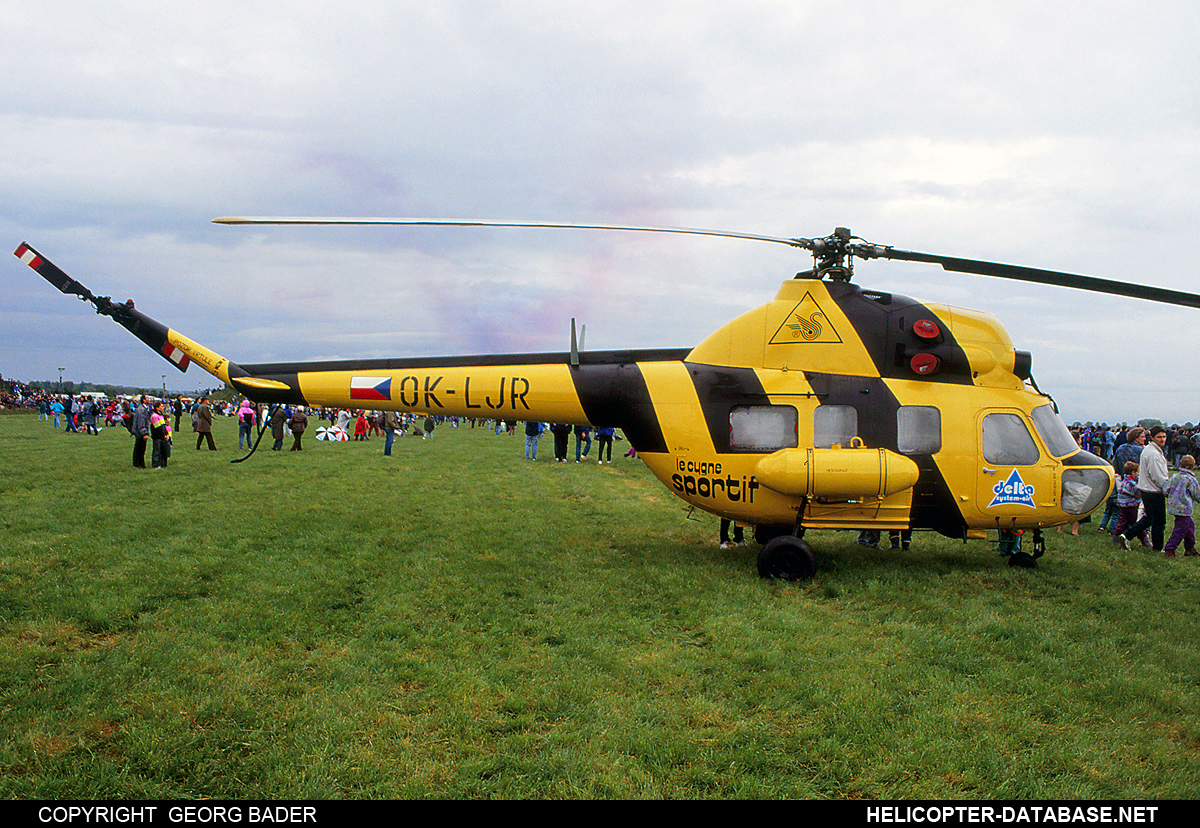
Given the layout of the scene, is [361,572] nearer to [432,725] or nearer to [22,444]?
[432,725]

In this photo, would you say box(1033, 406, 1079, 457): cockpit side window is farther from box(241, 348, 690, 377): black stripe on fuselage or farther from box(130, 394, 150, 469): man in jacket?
box(130, 394, 150, 469): man in jacket

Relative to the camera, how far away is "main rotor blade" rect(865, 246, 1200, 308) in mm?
6992

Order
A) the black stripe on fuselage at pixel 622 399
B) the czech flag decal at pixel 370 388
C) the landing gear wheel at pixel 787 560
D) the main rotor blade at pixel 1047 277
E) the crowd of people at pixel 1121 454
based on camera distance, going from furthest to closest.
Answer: the crowd of people at pixel 1121 454 < the czech flag decal at pixel 370 388 < the black stripe on fuselage at pixel 622 399 < the landing gear wheel at pixel 787 560 < the main rotor blade at pixel 1047 277

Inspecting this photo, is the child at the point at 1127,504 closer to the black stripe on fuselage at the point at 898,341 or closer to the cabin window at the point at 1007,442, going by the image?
the cabin window at the point at 1007,442

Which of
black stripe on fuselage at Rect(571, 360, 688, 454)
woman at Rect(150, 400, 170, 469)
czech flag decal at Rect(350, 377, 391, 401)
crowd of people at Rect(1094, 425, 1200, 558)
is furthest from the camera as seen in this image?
woman at Rect(150, 400, 170, 469)

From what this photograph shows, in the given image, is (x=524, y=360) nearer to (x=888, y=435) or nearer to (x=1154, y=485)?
(x=888, y=435)

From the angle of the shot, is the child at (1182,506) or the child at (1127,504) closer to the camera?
the child at (1182,506)

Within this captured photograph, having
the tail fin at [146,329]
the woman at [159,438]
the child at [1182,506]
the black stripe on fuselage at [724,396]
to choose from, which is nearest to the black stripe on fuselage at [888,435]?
the black stripe on fuselage at [724,396]

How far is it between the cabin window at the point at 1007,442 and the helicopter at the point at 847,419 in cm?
2

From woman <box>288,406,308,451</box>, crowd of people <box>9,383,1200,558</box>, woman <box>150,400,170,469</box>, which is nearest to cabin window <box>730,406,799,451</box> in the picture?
crowd of people <box>9,383,1200,558</box>

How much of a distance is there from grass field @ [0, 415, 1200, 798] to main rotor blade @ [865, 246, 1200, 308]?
11.4ft

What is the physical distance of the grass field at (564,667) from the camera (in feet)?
13.2

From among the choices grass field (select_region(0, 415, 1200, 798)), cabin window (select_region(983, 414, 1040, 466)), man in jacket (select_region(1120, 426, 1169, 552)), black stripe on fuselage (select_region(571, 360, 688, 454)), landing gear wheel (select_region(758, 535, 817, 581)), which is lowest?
grass field (select_region(0, 415, 1200, 798))

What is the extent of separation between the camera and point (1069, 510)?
851 centimetres
